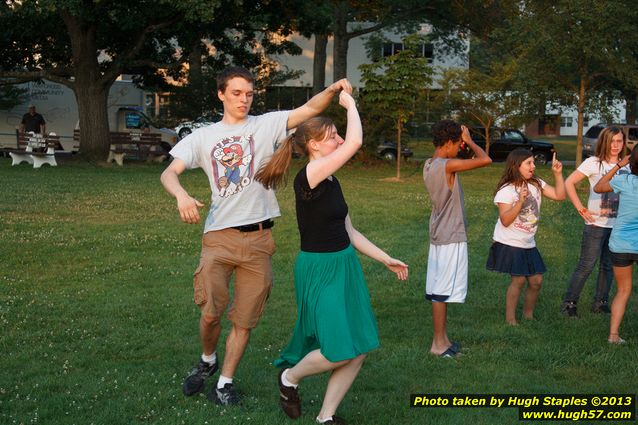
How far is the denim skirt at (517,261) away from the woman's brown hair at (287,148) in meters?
3.14

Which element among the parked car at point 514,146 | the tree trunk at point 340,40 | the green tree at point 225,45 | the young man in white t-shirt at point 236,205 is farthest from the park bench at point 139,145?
the young man in white t-shirt at point 236,205

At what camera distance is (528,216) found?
7820 mm

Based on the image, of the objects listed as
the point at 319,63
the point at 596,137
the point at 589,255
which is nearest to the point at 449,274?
the point at 589,255

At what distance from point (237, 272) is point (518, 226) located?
3.29 metres

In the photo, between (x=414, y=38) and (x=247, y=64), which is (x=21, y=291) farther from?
(x=247, y=64)

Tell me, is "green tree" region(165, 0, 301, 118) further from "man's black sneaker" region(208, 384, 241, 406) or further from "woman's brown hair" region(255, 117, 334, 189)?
"man's black sneaker" region(208, 384, 241, 406)

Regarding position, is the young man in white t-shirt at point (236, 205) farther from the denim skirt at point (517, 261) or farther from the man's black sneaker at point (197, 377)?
the denim skirt at point (517, 261)

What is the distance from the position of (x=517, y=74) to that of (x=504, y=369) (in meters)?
20.3

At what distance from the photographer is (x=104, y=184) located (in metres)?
20.6

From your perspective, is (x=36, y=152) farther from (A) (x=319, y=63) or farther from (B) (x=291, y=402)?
(B) (x=291, y=402)

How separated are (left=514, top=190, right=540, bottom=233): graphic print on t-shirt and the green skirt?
3116 mm

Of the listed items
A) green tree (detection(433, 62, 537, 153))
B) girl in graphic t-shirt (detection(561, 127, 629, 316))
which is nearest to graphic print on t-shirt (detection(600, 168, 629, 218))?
girl in graphic t-shirt (detection(561, 127, 629, 316))

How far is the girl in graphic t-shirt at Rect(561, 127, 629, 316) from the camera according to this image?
7914 millimetres

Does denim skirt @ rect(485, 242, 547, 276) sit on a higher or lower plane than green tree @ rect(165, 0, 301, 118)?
lower
